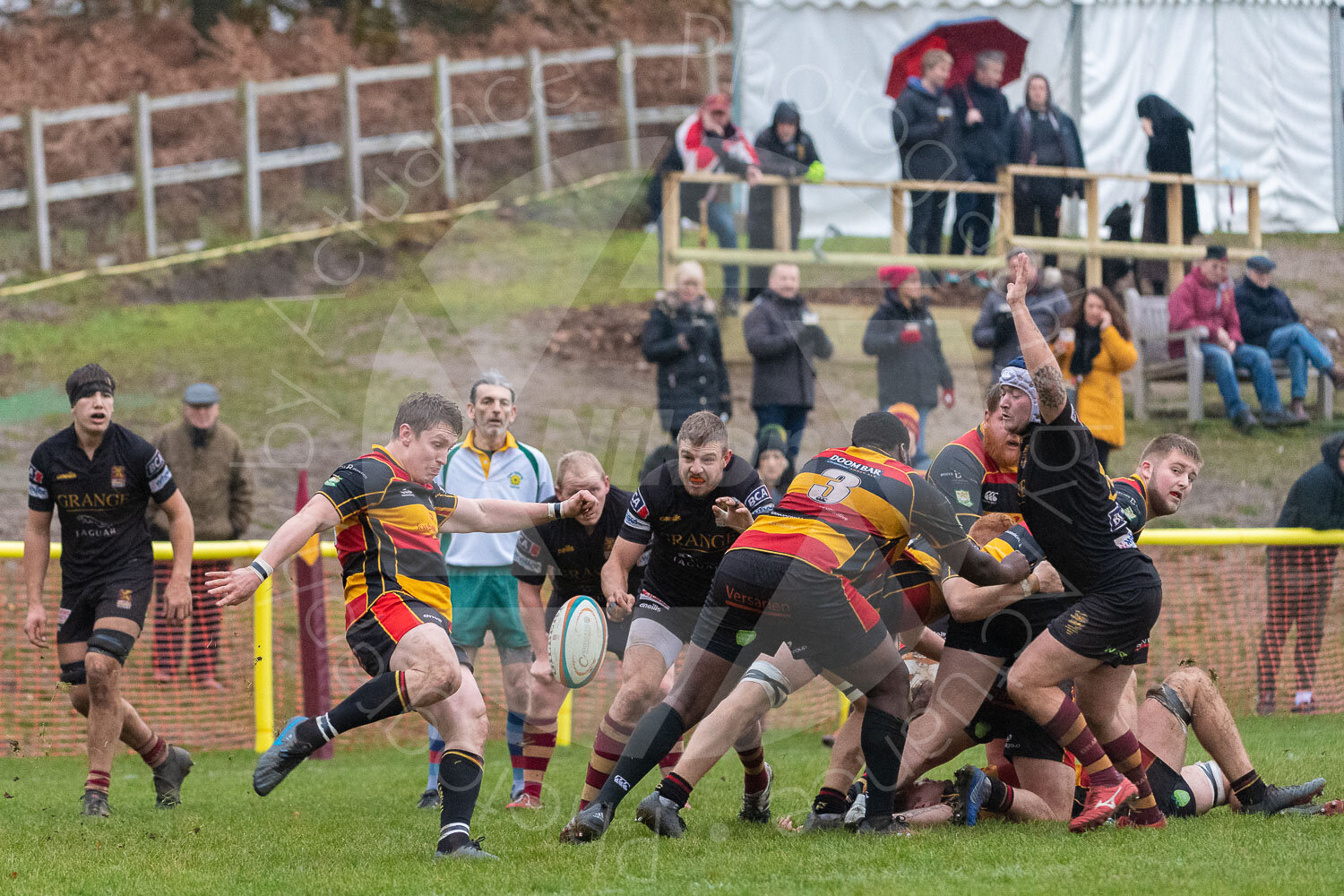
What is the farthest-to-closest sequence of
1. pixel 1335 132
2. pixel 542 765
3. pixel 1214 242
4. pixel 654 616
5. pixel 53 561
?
pixel 1335 132 → pixel 1214 242 → pixel 53 561 → pixel 542 765 → pixel 654 616

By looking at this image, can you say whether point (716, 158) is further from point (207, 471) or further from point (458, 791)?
point (458, 791)

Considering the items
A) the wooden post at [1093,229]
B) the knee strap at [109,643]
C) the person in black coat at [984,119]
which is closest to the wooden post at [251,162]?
the person in black coat at [984,119]

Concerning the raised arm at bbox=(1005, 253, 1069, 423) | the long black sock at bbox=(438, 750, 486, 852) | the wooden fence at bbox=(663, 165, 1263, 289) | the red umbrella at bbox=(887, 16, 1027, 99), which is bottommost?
the long black sock at bbox=(438, 750, 486, 852)

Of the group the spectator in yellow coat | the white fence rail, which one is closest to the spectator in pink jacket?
the spectator in yellow coat

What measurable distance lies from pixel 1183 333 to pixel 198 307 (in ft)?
40.1

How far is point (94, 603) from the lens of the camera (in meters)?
7.65

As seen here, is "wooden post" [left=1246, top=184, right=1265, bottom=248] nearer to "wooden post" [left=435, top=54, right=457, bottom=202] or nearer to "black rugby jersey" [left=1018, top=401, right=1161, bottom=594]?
"wooden post" [left=435, top=54, right=457, bottom=202]

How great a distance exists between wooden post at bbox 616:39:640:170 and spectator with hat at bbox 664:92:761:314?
840 cm

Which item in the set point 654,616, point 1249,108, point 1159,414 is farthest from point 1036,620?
point 1249,108

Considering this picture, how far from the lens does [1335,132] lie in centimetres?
1830

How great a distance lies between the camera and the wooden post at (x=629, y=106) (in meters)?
23.7

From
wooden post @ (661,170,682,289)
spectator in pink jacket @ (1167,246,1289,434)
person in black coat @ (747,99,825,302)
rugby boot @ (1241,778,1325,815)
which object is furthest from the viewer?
wooden post @ (661,170,682,289)

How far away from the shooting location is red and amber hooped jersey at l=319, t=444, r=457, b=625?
6176 millimetres

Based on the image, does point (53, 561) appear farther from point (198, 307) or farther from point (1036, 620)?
point (198, 307)
